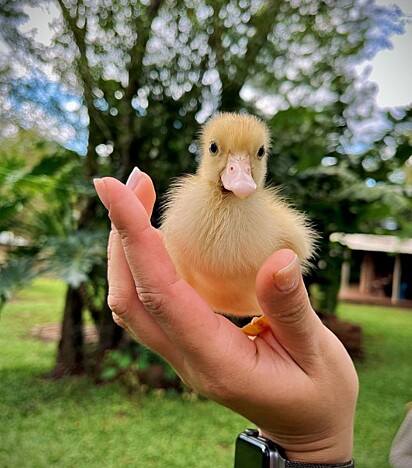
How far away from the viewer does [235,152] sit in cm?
37

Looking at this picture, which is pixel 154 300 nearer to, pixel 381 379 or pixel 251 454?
pixel 251 454

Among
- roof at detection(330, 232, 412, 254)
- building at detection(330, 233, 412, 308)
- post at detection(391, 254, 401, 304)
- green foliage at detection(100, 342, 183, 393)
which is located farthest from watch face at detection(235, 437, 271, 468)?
post at detection(391, 254, 401, 304)

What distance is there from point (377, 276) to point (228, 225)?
261cm

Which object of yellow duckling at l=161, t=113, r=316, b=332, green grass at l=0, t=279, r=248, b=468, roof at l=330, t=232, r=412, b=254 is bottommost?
green grass at l=0, t=279, r=248, b=468

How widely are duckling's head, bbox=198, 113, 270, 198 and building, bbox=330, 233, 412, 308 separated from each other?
2.18 metres

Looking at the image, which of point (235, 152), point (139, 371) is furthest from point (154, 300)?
point (139, 371)

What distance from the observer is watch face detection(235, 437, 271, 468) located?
0.41 meters

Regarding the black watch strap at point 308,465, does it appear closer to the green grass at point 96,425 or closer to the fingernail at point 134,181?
Result: the fingernail at point 134,181

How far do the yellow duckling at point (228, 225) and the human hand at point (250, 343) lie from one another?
3cm

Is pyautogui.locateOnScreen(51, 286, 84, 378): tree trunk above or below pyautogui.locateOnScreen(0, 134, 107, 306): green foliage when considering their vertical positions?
below

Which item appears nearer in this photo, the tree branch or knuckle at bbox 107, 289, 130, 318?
knuckle at bbox 107, 289, 130, 318

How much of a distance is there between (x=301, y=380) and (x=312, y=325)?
0.13 feet

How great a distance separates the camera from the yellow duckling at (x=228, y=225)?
1.22 ft

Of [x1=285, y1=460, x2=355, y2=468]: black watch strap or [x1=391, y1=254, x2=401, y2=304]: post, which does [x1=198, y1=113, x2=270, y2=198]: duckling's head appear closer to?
[x1=285, y1=460, x2=355, y2=468]: black watch strap
